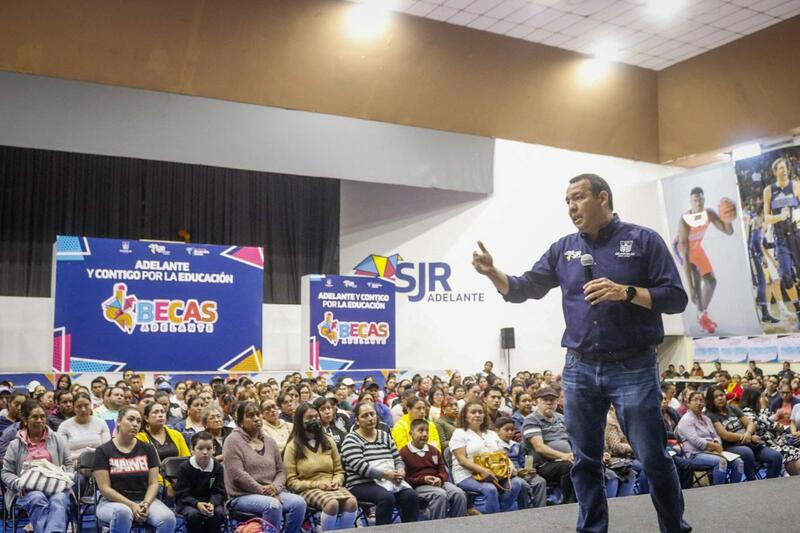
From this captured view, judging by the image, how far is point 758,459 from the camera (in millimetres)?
7621

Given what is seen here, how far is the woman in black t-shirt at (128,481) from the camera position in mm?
4711

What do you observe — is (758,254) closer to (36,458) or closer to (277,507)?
(277,507)

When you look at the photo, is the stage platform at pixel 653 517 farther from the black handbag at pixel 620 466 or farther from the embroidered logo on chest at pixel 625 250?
the black handbag at pixel 620 466

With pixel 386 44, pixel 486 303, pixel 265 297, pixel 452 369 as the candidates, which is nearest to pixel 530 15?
pixel 386 44

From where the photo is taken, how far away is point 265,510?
4.91 metres

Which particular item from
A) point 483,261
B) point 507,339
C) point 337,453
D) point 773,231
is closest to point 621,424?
point 483,261

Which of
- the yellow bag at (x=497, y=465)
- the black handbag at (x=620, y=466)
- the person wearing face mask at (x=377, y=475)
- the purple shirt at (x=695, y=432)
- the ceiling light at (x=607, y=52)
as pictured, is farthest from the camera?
the ceiling light at (x=607, y=52)

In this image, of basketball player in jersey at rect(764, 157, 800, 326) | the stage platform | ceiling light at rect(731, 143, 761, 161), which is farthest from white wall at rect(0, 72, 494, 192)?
the stage platform

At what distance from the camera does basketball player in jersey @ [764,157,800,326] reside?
47.4 feet

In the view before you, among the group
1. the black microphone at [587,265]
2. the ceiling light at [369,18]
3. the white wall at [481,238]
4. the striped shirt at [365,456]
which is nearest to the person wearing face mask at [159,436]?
the striped shirt at [365,456]

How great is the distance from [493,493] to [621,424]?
3040 millimetres

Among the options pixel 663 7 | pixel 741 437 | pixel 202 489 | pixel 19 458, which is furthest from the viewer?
pixel 663 7

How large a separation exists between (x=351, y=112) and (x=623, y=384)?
1113cm

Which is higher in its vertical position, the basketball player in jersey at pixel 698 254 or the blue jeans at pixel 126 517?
the basketball player in jersey at pixel 698 254
